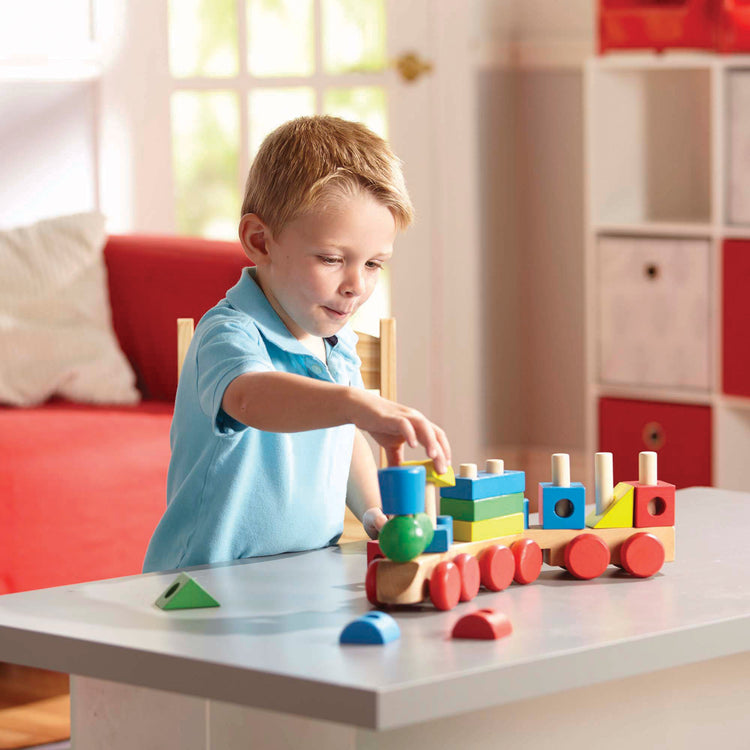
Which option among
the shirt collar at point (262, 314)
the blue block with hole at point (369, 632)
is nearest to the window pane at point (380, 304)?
the shirt collar at point (262, 314)

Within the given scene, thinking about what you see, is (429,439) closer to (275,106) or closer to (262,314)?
(262,314)

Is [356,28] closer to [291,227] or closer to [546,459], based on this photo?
[546,459]

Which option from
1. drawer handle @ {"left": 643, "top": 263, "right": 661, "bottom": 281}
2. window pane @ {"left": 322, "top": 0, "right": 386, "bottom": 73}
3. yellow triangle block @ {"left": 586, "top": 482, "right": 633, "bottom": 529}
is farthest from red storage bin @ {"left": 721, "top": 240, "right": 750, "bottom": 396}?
yellow triangle block @ {"left": 586, "top": 482, "right": 633, "bottom": 529}

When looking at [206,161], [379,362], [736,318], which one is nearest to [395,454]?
[379,362]

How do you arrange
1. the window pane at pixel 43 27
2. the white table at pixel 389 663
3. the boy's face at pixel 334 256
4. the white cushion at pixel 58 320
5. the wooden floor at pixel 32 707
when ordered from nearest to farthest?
the white table at pixel 389 663 → the boy's face at pixel 334 256 → the wooden floor at pixel 32 707 → the white cushion at pixel 58 320 → the window pane at pixel 43 27

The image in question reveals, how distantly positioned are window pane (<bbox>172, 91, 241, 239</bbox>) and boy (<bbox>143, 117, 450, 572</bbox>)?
226 centimetres

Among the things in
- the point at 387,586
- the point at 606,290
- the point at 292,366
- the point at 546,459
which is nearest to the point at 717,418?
the point at 606,290

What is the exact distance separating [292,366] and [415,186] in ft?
7.45

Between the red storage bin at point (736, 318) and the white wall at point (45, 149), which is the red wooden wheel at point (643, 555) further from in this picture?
the white wall at point (45, 149)

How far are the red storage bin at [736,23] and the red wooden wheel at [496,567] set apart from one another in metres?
2.20

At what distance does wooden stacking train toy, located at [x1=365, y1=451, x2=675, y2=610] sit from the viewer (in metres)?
1.07

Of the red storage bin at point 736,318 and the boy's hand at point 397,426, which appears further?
the red storage bin at point 736,318

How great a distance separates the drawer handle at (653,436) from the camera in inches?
128

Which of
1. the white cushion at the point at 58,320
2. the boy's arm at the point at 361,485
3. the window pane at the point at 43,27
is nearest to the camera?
the boy's arm at the point at 361,485
